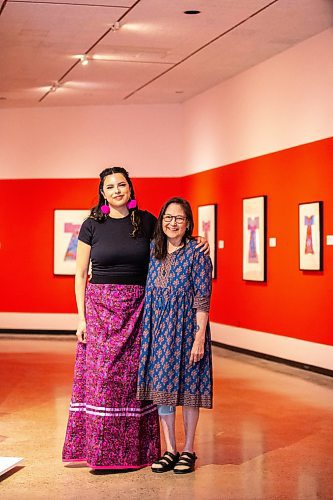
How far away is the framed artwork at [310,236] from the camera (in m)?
11.1

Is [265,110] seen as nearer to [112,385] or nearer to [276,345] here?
[276,345]

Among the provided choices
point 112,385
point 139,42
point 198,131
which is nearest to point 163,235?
point 112,385

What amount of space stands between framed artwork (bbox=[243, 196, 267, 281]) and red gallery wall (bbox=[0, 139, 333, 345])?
5.1 inches

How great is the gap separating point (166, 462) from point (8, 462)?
100cm

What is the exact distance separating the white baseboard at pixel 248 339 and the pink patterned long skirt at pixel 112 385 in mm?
5406

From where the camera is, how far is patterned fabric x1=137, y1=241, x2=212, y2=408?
5719 mm

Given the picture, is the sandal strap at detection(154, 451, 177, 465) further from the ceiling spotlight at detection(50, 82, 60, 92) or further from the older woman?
the ceiling spotlight at detection(50, 82, 60, 92)

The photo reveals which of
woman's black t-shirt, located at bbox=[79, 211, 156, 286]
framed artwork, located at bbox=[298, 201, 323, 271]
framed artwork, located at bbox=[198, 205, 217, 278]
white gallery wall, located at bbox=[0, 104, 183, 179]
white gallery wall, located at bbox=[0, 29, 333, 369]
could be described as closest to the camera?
woman's black t-shirt, located at bbox=[79, 211, 156, 286]

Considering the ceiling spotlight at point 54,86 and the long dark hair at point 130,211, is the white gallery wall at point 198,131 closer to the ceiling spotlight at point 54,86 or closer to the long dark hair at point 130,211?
the ceiling spotlight at point 54,86

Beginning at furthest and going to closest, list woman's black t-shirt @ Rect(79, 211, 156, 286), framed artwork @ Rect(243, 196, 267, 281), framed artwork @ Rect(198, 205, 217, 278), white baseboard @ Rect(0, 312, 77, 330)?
white baseboard @ Rect(0, 312, 77, 330), framed artwork @ Rect(198, 205, 217, 278), framed artwork @ Rect(243, 196, 267, 281), woman's black t-shirt @ Rect(79, 211, 156, 286)

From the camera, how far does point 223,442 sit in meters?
6.93

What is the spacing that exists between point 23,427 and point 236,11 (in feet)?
16.2

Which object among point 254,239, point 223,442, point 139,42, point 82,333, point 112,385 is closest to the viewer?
point 112,385

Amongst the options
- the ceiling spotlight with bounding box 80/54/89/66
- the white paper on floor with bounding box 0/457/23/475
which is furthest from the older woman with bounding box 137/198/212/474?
the ceiling spotlight with bounding box 80/54/89/66
